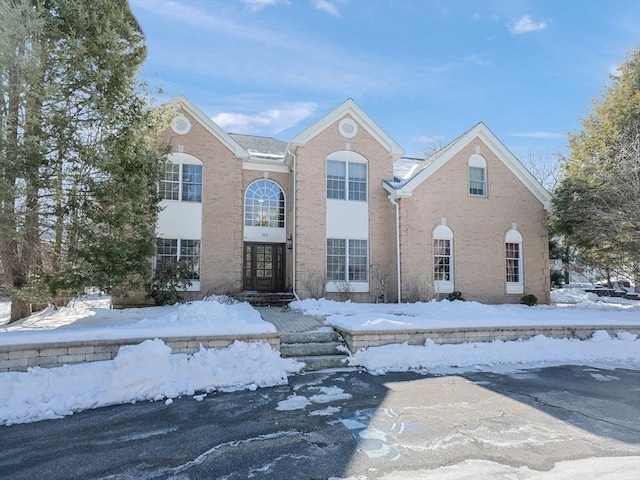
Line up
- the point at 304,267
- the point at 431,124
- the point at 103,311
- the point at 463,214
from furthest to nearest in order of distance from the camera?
1. the point at 431,124
2. the point at 463,214
3. the point at 304,267
4. the point at 103,311

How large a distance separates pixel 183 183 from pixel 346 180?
677 cm

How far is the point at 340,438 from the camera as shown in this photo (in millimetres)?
4402

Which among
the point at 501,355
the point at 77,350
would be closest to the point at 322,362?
the point at 501,355

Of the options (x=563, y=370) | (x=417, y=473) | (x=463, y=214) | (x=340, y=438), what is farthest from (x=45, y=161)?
(x=463, y=214)

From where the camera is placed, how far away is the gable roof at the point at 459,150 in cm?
1617

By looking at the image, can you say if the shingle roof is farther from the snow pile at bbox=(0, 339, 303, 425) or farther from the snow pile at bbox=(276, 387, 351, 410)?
the snow pile at bbox=(276, 387, 351, 410)

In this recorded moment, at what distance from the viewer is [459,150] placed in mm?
17047

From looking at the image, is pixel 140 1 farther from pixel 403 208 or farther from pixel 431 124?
pixel 431 124

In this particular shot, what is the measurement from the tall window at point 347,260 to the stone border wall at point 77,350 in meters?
9.00

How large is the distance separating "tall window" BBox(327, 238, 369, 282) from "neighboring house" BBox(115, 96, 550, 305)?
0.04m

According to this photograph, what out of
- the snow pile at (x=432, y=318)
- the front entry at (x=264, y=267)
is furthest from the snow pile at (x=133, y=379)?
the front entry at (x=264, y=267)

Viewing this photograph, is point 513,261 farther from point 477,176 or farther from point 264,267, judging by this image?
point 264,267

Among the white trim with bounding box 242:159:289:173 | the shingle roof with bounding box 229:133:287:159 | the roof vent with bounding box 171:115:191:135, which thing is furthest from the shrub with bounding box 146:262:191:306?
the shingle roof with bounding box 229:133:287:159

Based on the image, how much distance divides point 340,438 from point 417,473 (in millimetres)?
A: 1044
